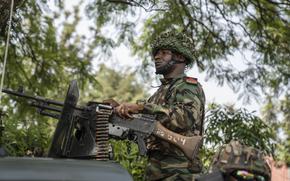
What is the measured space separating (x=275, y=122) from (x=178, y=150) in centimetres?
1576

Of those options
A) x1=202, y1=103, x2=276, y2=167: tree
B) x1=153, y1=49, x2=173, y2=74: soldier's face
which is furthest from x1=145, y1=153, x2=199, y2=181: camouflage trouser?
x1=202, y1=103, x2=276, y2=167: tree

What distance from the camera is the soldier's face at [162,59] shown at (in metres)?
3.69

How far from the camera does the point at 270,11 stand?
32.4 feet

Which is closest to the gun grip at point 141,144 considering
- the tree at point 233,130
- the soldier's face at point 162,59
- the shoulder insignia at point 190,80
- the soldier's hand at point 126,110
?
the soldier's hand at point 126,110

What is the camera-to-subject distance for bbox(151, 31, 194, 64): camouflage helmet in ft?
12.2

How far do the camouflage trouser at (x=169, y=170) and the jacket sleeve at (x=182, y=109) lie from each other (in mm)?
195

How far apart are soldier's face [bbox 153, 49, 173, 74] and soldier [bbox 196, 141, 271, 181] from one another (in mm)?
1300

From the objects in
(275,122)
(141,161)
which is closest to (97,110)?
(141,161)

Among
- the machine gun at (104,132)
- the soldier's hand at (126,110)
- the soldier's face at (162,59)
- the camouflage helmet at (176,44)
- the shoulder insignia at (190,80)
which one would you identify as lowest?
the machine gun at (104,132)

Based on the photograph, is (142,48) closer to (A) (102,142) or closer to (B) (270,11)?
(B) (270,11)

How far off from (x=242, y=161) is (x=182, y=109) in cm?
97

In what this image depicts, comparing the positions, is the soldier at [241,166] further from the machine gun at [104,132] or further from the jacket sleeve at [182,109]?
the jacket sleeve at [182,109]

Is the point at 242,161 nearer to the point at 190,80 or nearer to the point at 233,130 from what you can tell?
the point at 190,80

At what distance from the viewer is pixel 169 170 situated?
3316mm
